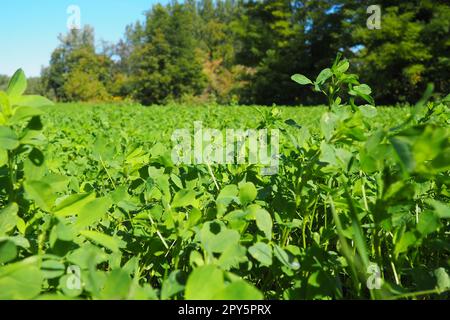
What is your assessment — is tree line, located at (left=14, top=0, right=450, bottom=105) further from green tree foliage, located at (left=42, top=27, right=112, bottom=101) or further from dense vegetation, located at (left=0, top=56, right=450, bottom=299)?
dense vegetation, located at (left=0, top=56, right=450, bottom=299)

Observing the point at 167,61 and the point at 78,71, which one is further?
the point at 78,71

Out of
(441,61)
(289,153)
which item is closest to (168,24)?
(441,61)

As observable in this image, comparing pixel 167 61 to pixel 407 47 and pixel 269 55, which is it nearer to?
pixel 269 55

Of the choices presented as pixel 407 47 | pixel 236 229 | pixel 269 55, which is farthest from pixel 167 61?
pixel 236 229

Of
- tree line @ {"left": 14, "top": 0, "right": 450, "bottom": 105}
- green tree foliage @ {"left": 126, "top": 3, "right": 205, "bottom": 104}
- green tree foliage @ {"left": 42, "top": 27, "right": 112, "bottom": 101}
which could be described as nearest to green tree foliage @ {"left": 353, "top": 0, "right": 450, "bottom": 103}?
tree line @ {"left": 14, "top": 0, "right": 450, "bottom": 105}

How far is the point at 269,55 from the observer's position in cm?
3500

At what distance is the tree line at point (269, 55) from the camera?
84.0 ft

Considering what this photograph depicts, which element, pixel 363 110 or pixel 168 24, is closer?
pixel 363 110

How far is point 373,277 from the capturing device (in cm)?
55

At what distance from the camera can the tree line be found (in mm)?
25594

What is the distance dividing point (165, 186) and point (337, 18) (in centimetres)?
3549

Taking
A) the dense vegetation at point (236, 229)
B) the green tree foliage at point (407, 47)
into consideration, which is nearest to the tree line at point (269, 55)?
the green tree foliage at point (407, 47)

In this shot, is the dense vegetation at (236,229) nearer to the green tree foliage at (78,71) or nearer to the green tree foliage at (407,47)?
the green tree foliage at (407,47)
